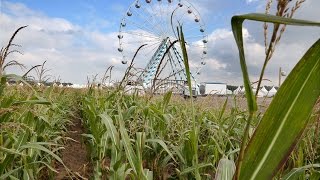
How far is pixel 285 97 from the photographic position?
718mm

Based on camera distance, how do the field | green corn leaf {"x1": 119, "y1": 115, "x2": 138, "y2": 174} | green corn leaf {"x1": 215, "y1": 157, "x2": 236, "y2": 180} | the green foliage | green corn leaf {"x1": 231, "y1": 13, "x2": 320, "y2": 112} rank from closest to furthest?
1. green corn leaf {"x1": 231, "y1": 13, "x2": 320, "y2": 112}
2. the green foliage
3. green corn leaf {"x1": 215, "y1": 157, "x2": 236, "y2": 180}
4. green corn leaf {"x1": 119, "y1": 115, "x2": 138, "y2": 174}
5. the field

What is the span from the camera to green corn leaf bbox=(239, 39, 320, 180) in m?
0.71

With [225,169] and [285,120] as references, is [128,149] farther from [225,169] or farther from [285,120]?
[285,120]

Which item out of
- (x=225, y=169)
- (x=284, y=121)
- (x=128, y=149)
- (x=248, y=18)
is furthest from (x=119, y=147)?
(x=248, y=18)

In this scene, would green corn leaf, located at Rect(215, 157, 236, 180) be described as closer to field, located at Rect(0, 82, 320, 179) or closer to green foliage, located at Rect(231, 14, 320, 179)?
green foliage, located at Rect(231, 14, 320, 179)

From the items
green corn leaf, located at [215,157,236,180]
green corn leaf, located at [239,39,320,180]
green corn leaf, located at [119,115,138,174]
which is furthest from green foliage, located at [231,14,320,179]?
green corn leaf, located at [119,115,138,174]

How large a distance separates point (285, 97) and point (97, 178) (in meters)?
1.58

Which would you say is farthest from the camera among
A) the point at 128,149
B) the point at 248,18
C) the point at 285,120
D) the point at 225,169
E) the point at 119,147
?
the point at 119,147

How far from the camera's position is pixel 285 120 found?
718 millimetres

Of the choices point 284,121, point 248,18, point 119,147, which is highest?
point 248,18

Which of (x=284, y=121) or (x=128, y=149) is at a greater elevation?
(x=284, y=121)

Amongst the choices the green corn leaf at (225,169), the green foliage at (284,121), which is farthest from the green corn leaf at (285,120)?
the green corn leaf at (225,169)

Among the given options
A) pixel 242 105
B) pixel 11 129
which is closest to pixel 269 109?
pixel 11 129

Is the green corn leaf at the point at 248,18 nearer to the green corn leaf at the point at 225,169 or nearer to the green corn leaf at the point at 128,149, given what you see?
the green corn leaf at the point at 225,169
